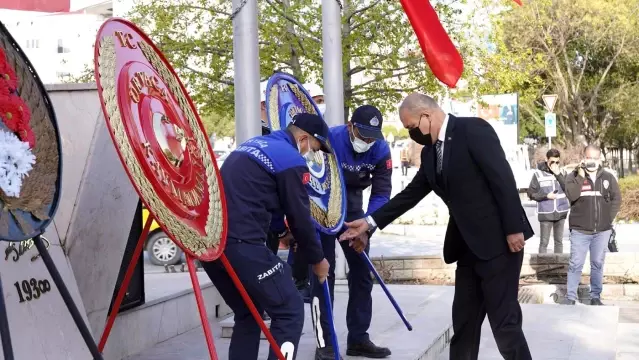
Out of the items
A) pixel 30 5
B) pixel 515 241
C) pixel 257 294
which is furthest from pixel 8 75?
pixel 30 5

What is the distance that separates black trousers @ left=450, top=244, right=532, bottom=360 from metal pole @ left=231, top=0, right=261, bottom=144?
234 centimetres

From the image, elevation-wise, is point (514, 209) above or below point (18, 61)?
below

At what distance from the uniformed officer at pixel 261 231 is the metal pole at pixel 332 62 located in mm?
4853

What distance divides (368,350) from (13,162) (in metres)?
3.61

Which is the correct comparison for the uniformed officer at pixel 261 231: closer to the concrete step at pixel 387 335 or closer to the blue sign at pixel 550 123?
the concrete step at pixel 387 335

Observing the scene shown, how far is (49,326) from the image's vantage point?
436 centimetres

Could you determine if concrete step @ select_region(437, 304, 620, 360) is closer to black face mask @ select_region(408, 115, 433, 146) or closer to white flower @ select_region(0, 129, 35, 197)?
black face mask @ select_region(408, 115, 433, 146)

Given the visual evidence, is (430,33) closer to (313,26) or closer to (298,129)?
(298,129)

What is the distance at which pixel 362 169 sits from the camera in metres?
6.35

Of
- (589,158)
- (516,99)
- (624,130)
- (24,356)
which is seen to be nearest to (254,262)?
(24,356)

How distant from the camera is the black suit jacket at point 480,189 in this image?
5.15 metres

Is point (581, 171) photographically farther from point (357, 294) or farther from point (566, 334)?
point (357, 294)

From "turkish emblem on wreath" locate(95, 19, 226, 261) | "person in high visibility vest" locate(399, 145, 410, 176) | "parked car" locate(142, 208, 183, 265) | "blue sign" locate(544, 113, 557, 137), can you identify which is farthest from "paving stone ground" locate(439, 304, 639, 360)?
"person in high visibility vest" locate(399, 145, 410, 176)

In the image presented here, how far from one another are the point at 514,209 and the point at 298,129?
4.38 ft
